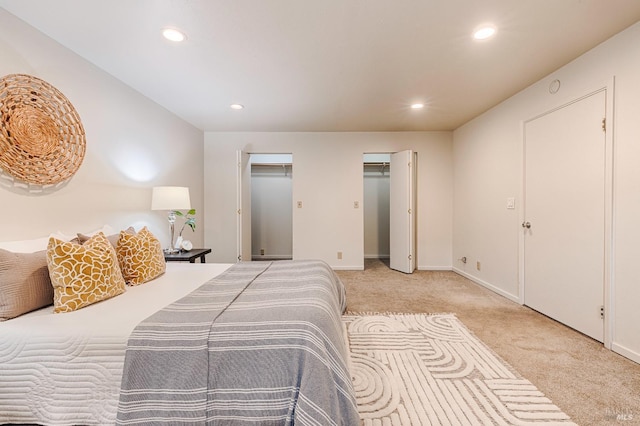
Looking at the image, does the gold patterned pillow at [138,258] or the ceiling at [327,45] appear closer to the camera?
the ceiling at [327,45]

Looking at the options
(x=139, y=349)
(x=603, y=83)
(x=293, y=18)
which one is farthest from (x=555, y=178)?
(x=139, y=349)

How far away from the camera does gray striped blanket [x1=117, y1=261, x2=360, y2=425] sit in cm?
109

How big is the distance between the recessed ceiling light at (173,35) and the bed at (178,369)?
6.33 feet

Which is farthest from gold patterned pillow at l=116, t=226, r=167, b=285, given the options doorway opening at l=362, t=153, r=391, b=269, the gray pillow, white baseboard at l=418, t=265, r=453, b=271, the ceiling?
doorway opening at l=362, t=153, r=391, b=269

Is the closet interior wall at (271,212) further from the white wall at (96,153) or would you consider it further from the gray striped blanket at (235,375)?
the gray striped blanket at (235,375)

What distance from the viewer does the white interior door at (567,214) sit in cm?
220

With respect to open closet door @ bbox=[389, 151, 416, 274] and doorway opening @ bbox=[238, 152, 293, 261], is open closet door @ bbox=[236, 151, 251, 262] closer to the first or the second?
doorway opening @ bbox=[238, 152, 293, 261]

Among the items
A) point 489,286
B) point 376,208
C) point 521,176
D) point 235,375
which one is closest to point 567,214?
point 521,176

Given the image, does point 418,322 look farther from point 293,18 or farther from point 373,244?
point 373,244

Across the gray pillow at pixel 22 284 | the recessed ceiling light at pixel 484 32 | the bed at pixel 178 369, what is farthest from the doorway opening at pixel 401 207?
the gray pillow at pixel 22 284

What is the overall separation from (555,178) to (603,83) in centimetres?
84

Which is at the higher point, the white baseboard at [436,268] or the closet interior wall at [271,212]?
the closet interior wall at [271,212]

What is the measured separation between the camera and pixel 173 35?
1.96m

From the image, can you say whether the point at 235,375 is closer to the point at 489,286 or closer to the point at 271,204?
the point at 489,286
